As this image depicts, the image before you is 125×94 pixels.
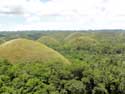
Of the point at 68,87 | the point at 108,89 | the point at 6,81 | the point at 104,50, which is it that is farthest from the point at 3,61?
the point at 104,50

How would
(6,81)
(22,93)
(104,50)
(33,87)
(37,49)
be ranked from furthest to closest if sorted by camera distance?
1. (104,50)
2. (37,49)
3. (6,81)
4. (33,87)
5. (22,93)

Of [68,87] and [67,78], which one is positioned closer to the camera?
[68,87]

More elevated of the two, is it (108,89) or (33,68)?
(33,68)

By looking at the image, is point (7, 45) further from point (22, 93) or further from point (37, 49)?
point (22, 93)

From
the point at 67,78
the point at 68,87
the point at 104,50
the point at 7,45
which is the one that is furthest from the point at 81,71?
the point at 104,50

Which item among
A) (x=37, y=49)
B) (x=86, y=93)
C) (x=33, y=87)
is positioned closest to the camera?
(x=33, y=87)

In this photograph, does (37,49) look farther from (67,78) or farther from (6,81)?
(6,81)
